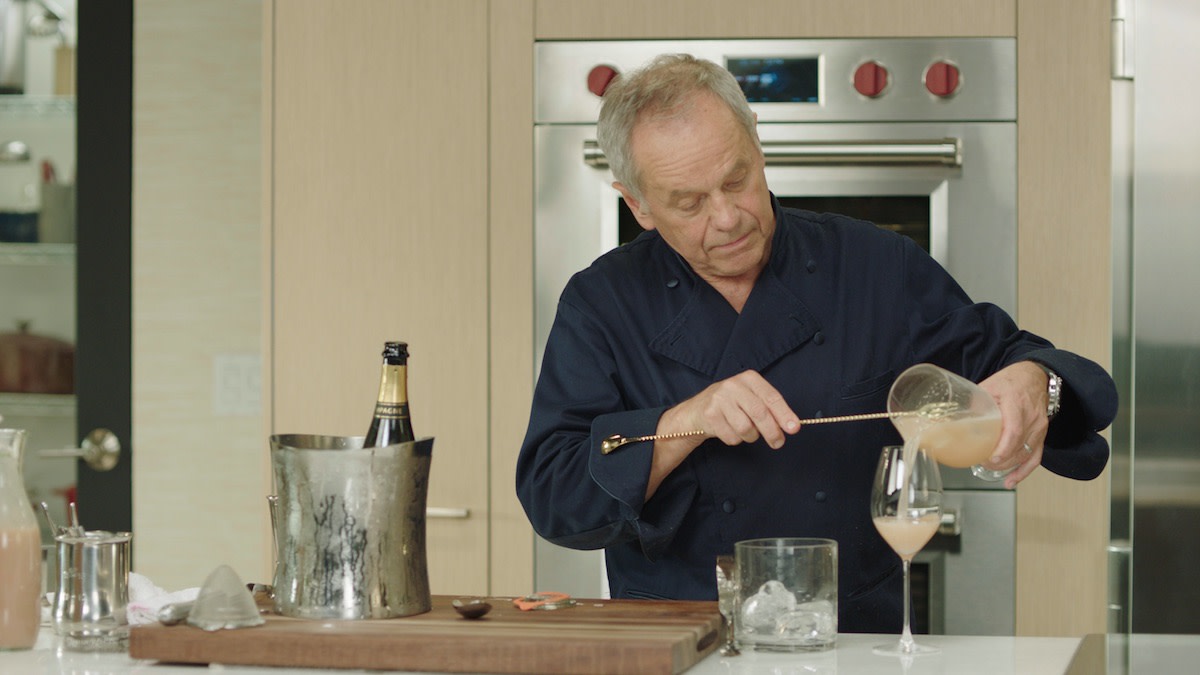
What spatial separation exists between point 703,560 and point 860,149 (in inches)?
35.0

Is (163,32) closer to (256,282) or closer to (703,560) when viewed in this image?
(256,282)

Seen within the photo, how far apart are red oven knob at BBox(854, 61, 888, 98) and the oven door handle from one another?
3.6 inches

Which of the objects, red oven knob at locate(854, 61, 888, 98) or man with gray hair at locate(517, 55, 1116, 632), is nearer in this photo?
man with gray hair at locate(517, 55, 1116, 632)

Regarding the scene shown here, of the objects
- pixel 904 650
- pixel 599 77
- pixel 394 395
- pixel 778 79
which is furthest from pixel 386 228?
pixel 904 650

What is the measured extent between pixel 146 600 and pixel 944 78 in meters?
1.56

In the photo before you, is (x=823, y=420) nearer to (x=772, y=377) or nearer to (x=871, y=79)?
(x=772, y=377)

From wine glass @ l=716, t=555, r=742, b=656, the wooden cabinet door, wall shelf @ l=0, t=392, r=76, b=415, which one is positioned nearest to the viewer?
wine glass @ l=716, t=555, r=742, b=656

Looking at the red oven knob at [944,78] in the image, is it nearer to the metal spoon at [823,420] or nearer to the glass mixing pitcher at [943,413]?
the metal spoon at [823,420]

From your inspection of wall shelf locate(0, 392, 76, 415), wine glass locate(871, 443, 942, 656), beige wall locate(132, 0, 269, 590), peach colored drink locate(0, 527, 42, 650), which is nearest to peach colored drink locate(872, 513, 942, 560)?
wine glass locate(871, 443, 942, 656)

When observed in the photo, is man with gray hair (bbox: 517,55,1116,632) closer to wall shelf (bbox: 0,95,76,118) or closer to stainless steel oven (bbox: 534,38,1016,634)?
stainless steel oven (bbox: 534,38,1016,634)

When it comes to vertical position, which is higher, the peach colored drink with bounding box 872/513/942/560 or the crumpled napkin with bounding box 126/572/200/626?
the peach colored drink with bounding box 872/513/942/560

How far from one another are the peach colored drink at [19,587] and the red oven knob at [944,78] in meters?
1.62

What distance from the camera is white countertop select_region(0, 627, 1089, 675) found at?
4.14 feet

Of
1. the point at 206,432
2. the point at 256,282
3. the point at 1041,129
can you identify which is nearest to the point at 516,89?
the point at 1041,129
